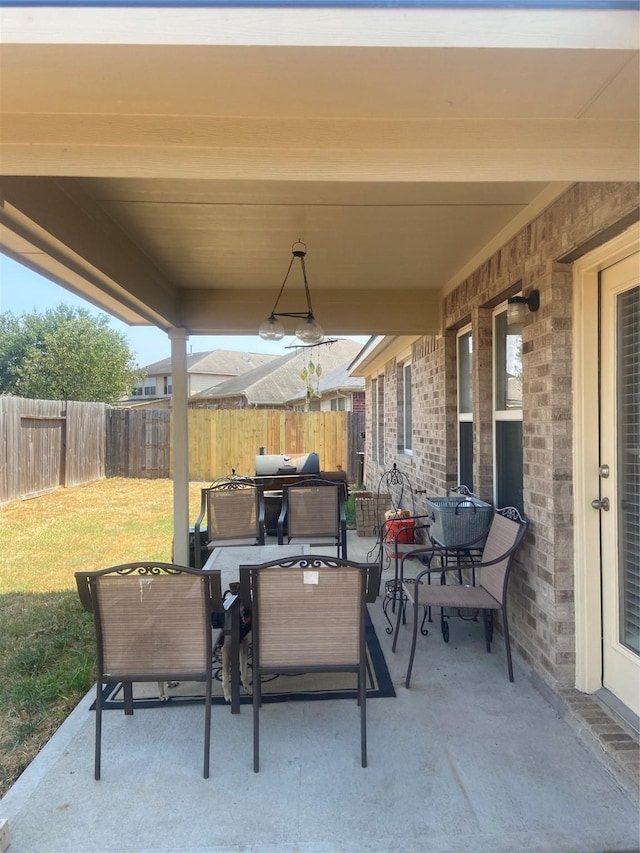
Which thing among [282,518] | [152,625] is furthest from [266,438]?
[152,625]

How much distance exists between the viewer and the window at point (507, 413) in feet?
11.5

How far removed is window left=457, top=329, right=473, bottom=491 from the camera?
4622 millimetres

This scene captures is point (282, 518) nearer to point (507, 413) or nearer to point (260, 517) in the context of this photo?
point (260, 517)

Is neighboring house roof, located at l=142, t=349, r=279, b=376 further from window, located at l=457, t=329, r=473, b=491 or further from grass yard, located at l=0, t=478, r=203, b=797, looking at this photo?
window, located at l=457, t=329, r=473, b=491

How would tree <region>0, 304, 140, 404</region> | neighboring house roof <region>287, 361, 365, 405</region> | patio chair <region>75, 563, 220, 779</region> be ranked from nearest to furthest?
patio chair <region>75, 563, 220, 779</region> → neighboring house roof <region>287, 361, 365, 405</region> → tree <region>0, 304, 140, 404</region>

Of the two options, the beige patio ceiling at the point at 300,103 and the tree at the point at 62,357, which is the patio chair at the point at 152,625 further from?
the tree at the point at 62,357

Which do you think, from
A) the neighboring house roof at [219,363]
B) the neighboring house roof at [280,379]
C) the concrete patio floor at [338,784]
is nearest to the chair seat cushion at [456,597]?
the concrete patio floor at [338,784]

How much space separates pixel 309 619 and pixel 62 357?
54.0 feet

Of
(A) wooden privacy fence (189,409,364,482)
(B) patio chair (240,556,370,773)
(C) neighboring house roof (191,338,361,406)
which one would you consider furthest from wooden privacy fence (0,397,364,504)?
(B) patio chair (240,556,370,773)

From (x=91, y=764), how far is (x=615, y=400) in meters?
2.97

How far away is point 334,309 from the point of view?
518cm

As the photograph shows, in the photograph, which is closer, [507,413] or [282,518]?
[507,413]

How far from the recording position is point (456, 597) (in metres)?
3.03

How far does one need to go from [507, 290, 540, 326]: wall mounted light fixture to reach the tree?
16.0 metres
